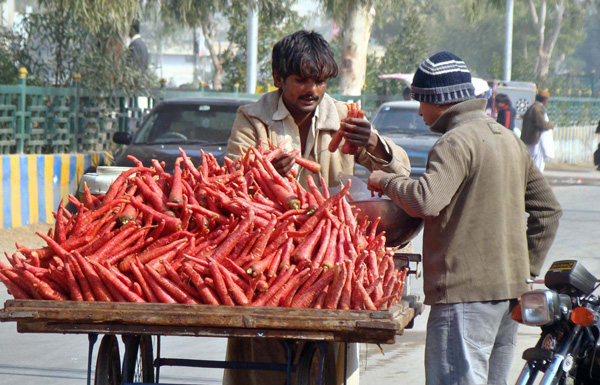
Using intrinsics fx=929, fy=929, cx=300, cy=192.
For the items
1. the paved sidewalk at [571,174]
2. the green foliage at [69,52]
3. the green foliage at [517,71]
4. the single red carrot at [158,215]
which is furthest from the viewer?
the green foliage at [517,71]

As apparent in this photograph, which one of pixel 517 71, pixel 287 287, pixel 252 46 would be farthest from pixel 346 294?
pixel 517 71

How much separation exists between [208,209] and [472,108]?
46.0 inches

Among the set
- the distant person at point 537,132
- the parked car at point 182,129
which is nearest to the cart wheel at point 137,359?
the parked car at point 182,129

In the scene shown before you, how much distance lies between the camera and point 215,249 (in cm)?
366

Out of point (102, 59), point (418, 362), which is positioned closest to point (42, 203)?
point (102, 59)

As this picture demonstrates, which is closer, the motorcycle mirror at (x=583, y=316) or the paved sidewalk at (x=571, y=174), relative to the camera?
the motorcycle mirror at (x=583, y=316)

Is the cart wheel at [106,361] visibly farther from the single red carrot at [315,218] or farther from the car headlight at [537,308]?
the car headlight at [537,308]

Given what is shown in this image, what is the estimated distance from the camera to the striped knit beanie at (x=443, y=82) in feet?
12.0

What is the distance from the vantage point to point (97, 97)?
1434cm

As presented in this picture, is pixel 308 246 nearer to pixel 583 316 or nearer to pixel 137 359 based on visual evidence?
pixel 583 316

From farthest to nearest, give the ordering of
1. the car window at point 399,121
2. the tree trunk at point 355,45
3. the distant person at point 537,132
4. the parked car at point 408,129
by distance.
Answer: the tree trunk at point 355,45, the distant person at point 537,132, the car window at point 399,121, the parked car at point 408,129

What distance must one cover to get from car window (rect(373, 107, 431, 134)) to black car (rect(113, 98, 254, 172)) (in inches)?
192

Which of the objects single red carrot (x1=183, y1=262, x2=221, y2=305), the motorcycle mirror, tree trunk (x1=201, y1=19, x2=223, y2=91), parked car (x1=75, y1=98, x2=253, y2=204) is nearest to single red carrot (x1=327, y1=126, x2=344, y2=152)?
single red carrot (x1=183, y1=262, x2=221, y2=305)

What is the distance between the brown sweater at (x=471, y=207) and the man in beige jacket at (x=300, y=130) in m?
0.55
